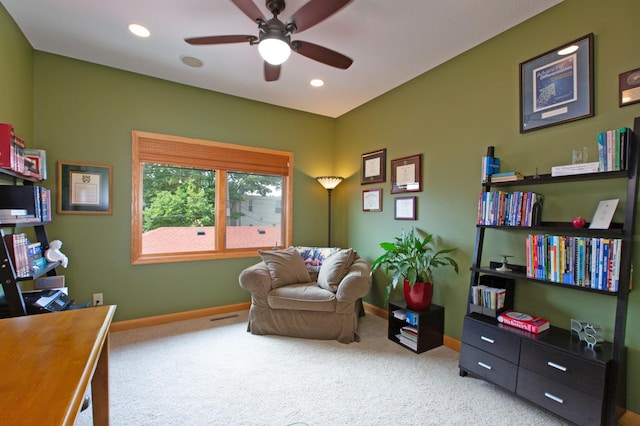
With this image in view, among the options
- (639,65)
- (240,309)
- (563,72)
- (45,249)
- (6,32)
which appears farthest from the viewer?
(240,309)

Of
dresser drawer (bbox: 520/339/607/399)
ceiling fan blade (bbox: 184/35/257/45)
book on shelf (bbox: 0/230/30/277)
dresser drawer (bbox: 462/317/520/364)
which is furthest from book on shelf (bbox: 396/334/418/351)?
book on shelf (bbox: 0/230/30/277)

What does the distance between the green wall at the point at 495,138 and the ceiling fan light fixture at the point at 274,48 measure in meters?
1.78

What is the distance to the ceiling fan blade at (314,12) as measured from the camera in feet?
5.32

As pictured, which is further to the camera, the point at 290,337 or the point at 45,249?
the point at 290,337

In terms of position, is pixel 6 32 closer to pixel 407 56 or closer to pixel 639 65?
pixel 407 56

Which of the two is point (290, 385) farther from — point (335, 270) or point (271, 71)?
point (271, 71)

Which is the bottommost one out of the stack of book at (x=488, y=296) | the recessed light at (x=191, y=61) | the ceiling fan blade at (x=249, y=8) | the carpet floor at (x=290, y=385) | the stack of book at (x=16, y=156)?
the carpet floor at (x=290, y=385)

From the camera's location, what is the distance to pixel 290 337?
2.99 metres

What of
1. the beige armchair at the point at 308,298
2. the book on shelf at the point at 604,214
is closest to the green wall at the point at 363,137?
the book on shelf at the point at 604,214

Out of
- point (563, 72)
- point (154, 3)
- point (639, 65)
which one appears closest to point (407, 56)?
point (563, 72)

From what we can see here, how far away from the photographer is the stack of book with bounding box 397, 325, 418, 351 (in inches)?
107

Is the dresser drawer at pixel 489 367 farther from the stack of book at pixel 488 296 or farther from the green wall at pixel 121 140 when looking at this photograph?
the green wall at pixel 121 140

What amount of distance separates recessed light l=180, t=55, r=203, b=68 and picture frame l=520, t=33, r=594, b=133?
286 centimetres

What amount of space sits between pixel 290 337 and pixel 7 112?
3004 mm
